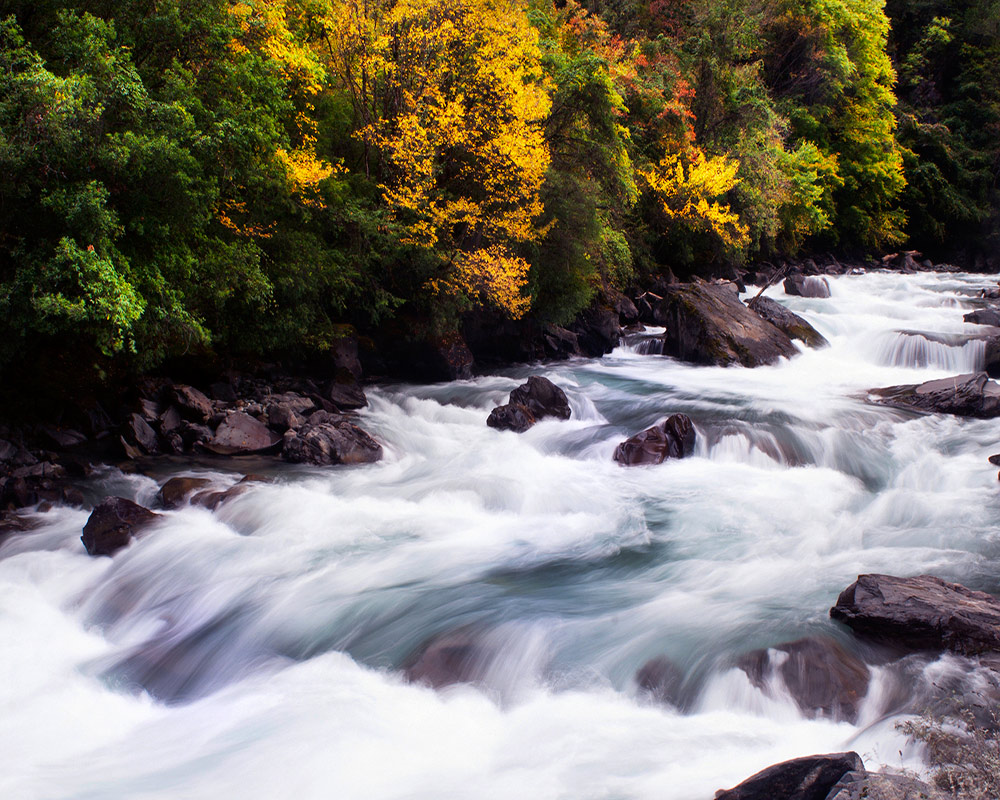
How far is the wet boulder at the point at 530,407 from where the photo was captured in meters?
13.9

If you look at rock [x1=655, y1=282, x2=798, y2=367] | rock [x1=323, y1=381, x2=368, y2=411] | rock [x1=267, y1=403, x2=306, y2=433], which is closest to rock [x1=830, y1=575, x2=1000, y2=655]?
rock [x1=267, y1=403, x2=306, y2=433]

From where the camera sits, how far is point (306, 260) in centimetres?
1341

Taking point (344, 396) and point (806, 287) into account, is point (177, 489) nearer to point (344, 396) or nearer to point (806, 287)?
point (344, 396)

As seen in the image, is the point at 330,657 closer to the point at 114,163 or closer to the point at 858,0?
the point at 114,163

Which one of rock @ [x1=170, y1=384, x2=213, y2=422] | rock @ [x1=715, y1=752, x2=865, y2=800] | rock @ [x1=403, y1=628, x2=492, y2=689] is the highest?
rock @ [x1=170, y1=384, x2=213, y2=422]

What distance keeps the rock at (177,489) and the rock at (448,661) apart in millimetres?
4766

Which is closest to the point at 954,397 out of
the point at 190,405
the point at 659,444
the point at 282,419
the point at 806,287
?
the point at 659,444


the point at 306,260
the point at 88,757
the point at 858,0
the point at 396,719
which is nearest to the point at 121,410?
the point at 306,260

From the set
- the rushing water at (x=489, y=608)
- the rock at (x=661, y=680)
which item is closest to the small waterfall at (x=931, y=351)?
the rushing water at (x=489, y=608)

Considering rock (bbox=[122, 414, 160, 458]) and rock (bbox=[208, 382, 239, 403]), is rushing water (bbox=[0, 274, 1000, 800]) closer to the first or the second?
rock (bbox=[122, 414, 160, 458])

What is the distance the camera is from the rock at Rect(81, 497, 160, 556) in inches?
332

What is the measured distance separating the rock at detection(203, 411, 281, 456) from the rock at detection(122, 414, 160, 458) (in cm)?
75

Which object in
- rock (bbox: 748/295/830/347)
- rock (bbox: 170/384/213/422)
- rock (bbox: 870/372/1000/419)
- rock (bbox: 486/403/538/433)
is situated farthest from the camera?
rock (bbox: 748/295/830/347)

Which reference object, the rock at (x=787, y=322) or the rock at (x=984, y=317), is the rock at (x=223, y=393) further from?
the rock at (x=984, y=317)
